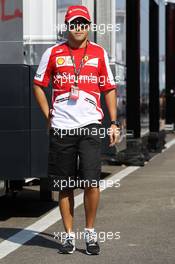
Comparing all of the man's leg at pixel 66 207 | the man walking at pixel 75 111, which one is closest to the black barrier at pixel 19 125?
the man walking at pixel 75 111

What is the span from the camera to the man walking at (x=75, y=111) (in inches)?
243

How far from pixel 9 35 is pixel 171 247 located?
2.60m

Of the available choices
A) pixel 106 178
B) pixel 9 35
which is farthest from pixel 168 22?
pixel 9 35

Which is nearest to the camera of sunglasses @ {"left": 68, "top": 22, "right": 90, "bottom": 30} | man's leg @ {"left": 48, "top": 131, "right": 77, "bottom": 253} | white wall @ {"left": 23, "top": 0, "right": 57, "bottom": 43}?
sunglasses @ {"left": 68, "top": 22, "right": 90, "bottom": 30}

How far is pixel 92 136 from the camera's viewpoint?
627cm

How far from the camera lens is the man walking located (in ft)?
20.3

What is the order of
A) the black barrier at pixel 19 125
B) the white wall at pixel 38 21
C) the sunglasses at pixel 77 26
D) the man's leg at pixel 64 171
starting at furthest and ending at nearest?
the white wall at pixel 38 21 → the black barrier at pixel 19 125 → the man's leg at pixel 64 171 → the sunglasses at pixel 77 26

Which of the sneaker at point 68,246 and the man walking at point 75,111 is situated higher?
the man walking at point 75,111

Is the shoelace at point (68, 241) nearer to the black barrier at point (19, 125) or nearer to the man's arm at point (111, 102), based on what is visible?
the man's arm at point (111, 102)

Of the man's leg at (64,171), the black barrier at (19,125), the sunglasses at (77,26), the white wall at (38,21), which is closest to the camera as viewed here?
the sunglasses at (77,26)

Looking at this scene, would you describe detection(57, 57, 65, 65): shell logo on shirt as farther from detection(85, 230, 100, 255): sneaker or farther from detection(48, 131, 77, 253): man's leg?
detection(85, 230, 100, 255): sneaker

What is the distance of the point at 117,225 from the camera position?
25.2 ft

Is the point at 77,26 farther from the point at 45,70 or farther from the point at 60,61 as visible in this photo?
the point at 45,70

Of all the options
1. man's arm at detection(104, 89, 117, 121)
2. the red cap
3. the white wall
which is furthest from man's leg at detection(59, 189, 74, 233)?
the white wall
